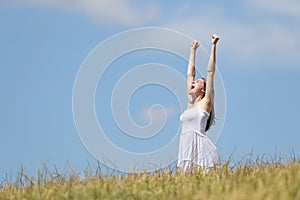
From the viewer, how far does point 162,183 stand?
6.07m

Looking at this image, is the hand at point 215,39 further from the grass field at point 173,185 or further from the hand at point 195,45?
the grass field at point 173,185

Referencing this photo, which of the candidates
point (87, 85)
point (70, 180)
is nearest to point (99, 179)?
point (70, 180)

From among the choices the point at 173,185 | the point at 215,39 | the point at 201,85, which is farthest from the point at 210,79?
the point at 173,185

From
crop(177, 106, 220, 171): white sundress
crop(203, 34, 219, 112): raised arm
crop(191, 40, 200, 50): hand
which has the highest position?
crop(191, 40, 200, 50): hand

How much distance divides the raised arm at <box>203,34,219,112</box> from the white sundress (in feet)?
0.49

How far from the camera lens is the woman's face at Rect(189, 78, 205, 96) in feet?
29.5

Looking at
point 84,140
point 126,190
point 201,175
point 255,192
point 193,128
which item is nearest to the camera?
point 255,192

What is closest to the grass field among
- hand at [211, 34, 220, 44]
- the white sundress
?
the white sundress

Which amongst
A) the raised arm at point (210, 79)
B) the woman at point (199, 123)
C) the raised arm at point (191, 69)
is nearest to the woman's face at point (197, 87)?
the woman at point (199, 123)

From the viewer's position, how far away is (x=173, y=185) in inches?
231

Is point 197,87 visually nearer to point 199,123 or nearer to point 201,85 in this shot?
point 201,85

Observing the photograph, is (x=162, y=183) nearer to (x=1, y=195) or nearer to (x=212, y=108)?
(x=1, y=195)

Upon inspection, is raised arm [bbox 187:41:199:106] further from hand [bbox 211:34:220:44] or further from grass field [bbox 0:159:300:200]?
grass field [bbox 0:159:300:200]

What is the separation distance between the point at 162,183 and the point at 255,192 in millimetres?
1612
